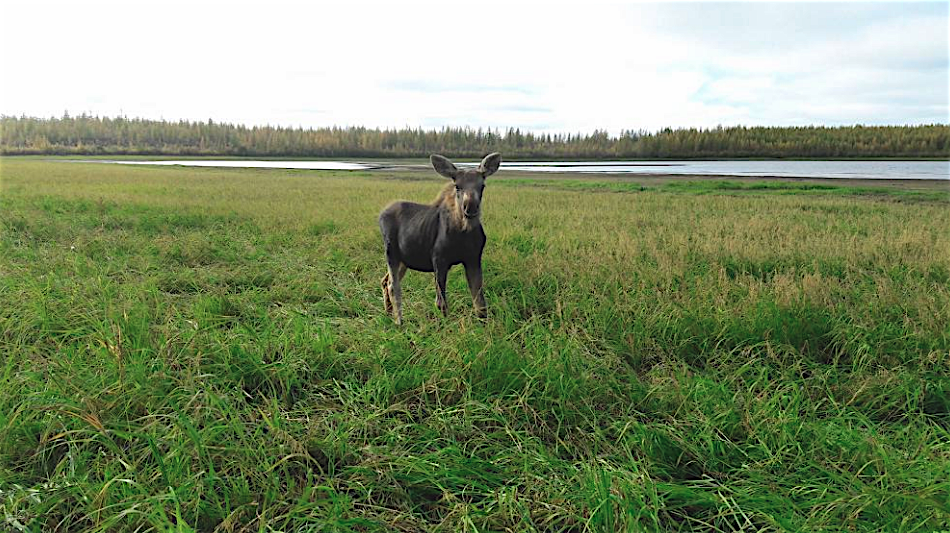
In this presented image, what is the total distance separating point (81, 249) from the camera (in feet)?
27.2

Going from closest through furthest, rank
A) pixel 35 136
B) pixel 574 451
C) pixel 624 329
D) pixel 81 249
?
pixel 574 451
pixel 624 329
pixel 81 249
pixel 35 136

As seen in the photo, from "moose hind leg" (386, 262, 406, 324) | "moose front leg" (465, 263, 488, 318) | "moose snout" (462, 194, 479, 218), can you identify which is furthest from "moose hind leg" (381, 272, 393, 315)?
"moose snout" (462, 194, 479, 218)

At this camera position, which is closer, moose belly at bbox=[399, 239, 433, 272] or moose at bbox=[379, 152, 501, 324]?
moose at bbox=[379, 152, 501, 324]

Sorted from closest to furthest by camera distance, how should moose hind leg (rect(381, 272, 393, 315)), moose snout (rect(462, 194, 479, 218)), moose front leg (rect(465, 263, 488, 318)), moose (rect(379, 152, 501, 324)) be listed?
moose snout (rect(462, 194, 479, 218)) < moose (rect(379, 152, 501, 324)) < moose front leg (rect(465, 263, 488, 318)) < moose hind leg (rect(381, 272, 393, 315))

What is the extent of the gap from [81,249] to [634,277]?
845cm

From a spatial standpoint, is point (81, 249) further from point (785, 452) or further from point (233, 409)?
point (785, 452)

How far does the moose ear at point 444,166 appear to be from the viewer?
187 inches

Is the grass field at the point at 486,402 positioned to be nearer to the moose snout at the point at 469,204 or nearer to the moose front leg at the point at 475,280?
the moose front leg at the point at 475,280

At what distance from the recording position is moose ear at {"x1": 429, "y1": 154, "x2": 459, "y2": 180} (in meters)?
4.76

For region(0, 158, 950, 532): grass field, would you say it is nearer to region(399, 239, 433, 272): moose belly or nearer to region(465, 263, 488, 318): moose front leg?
region(465, 263, 488, 318): moose front leg

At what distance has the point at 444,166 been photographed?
4820 millimetres

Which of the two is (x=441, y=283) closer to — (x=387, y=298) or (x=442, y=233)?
(x=442, y=233)

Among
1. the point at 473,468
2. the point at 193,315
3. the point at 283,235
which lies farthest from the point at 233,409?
the point at 283,235

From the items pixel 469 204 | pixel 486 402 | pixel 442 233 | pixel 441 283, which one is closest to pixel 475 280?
pixel 441 283
